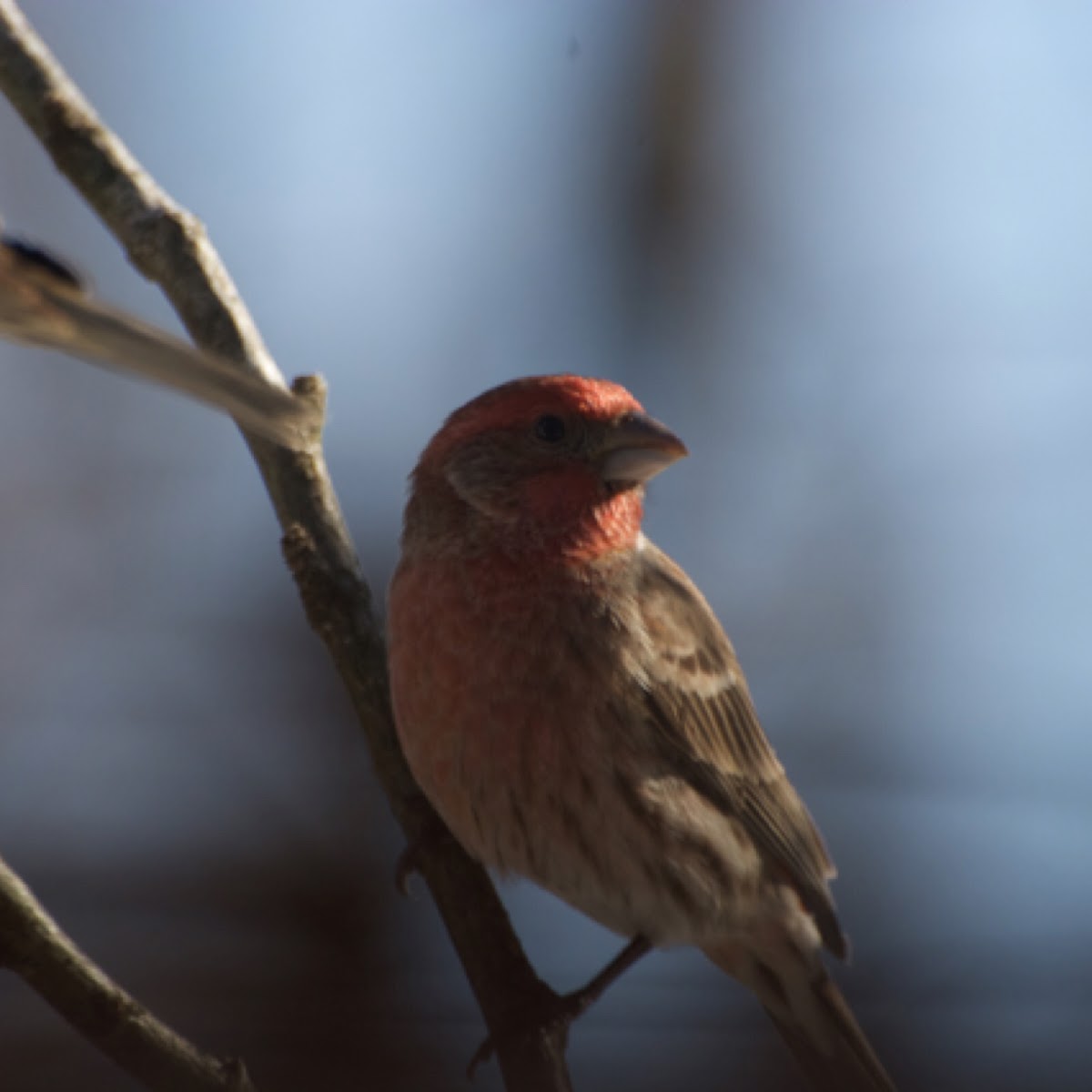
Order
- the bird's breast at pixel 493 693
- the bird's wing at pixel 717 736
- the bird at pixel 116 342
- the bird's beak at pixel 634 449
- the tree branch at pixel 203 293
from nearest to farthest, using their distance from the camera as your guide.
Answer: the bird at pixel 116 342, the tree branch at pixel 203 293, the bird's breast at pixel 493 693, the bird's beak at pixel 634 449, the bird's wing at pixel 717 736

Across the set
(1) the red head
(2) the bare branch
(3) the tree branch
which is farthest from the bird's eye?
(2) the bare branch

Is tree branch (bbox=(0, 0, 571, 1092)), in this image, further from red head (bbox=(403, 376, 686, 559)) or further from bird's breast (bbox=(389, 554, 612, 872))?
red head (bbox=(403, 376, 686, 559))

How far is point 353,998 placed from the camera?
4.50 metres

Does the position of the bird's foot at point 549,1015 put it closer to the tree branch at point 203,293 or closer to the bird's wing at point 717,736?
the tree branch at point 203,293

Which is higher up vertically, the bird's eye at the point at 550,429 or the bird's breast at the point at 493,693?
the bird's eye at the point at 550,429

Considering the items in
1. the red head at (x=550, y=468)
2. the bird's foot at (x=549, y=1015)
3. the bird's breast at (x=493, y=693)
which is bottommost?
the bird's foot at (x=549, y=1015)

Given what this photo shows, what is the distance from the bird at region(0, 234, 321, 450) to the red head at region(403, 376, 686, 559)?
1638 mm

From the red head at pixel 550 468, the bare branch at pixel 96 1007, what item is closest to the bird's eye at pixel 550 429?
the red head at pixel 550 468

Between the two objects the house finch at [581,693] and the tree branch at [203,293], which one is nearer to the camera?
the tree branch at [203,293]

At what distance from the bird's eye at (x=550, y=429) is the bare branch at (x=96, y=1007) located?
64.1 inches

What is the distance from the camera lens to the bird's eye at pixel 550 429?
341 centimetres

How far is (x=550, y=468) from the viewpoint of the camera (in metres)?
3.42

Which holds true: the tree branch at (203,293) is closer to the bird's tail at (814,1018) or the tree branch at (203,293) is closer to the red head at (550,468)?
the red head at (550,468)

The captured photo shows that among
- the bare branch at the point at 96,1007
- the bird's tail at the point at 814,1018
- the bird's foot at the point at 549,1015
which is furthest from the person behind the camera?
the bird's tail at the point at 814,1018
